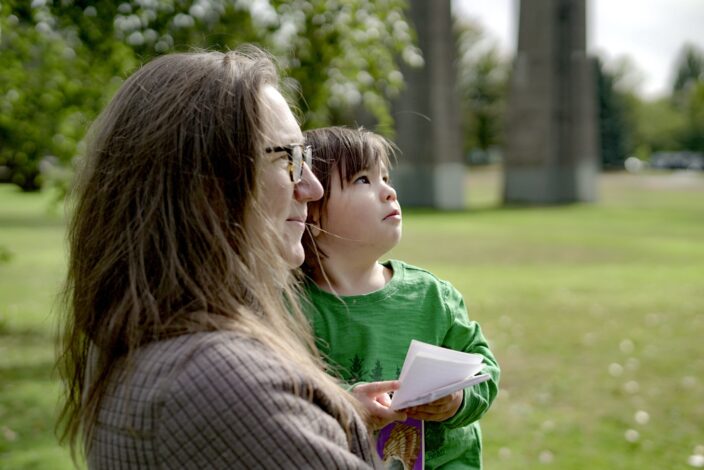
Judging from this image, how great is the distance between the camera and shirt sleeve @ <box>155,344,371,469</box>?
1.42 m

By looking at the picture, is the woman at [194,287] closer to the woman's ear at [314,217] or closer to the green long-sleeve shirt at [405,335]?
the green long-sleeve shirt at [405,335]

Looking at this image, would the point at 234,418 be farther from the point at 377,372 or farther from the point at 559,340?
the point at 559,340

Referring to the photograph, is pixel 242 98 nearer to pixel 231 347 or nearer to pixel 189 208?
pixel 189 208

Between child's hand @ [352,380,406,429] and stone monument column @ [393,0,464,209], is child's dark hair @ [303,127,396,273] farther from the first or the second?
stone monument column @ [393,0,464,209]

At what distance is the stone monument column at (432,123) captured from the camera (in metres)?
36.2

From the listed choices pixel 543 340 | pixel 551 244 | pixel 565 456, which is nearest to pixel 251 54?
pixel 565 456

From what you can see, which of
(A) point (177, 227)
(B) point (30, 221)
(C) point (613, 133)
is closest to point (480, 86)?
(C) point (613, 133)

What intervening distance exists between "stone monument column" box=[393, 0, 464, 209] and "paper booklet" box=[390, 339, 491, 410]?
33808mm

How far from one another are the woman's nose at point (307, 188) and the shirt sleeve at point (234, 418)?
662 mm

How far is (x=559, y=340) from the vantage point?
10141 millimetres

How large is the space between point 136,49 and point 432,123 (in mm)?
29891

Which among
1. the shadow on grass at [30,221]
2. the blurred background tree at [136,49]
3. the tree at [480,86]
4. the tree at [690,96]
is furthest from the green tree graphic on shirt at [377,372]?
the tree at [690,96]

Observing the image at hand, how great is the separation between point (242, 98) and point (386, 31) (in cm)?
693

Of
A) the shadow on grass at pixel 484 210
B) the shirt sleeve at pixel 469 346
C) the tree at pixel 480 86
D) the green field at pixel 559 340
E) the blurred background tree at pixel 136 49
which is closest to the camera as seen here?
the shirt sleeve at pixel 469 346
